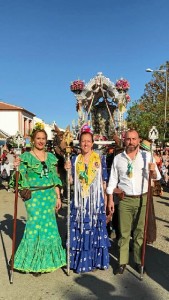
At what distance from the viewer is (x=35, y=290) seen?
3959 mm

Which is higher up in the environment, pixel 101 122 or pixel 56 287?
pixel 101 122

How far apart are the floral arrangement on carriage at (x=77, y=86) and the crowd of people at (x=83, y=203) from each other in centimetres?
1638

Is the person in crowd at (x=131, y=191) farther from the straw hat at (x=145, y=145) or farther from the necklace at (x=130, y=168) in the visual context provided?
the straw hat at (x=145, y=145)

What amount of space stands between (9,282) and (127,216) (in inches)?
64.6

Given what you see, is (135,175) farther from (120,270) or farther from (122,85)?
(122,85)

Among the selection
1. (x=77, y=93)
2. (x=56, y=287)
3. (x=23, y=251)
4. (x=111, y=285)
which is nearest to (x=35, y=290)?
(x=56, y=287)

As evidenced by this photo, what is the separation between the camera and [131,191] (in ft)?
14.5

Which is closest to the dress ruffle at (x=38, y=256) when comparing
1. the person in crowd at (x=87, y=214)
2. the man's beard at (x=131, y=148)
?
the person in crowd at (x=87, y=214)

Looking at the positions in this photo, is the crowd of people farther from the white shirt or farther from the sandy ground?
the sandy ground

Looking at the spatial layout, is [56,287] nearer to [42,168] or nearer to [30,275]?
[30,275]

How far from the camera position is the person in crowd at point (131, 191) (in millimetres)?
4387

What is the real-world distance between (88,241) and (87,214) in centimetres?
34

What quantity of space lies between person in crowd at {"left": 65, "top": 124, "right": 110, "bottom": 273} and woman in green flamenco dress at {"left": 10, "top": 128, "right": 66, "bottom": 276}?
230 mm

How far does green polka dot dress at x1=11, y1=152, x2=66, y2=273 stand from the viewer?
4.31 m
